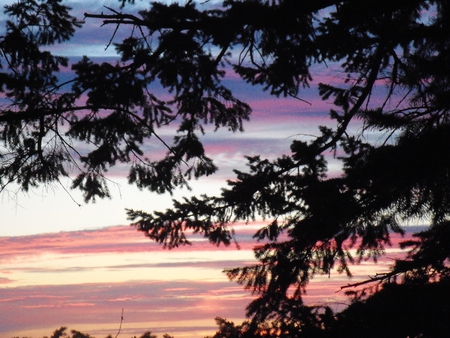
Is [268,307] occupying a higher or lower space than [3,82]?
lower

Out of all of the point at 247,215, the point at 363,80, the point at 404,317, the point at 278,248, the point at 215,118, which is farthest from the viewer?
the point at 215,118

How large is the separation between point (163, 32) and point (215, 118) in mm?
2902

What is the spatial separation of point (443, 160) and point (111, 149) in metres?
5.77

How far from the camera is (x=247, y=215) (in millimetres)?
9898

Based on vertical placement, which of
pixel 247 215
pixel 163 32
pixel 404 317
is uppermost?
pixel 163 32

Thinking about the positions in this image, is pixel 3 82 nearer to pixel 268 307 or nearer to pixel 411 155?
pixel 268 307

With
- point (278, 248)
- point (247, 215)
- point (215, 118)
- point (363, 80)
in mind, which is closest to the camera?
point (278, 248)

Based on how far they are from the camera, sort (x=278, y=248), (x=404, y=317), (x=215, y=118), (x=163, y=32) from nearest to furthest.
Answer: (x=404, y=317)
(x=278, y=248)
(x=163, y=32)
(x=215, y=118)

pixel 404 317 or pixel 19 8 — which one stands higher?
pixel 19 8

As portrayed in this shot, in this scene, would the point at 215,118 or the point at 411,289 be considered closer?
the point at 411,289

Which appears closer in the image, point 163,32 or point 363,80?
point 163,32

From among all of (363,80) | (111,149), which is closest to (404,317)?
(363,80)

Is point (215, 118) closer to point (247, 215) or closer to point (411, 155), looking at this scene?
point (247, 215)

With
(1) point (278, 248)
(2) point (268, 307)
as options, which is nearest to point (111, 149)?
(1) point (278, 248)
